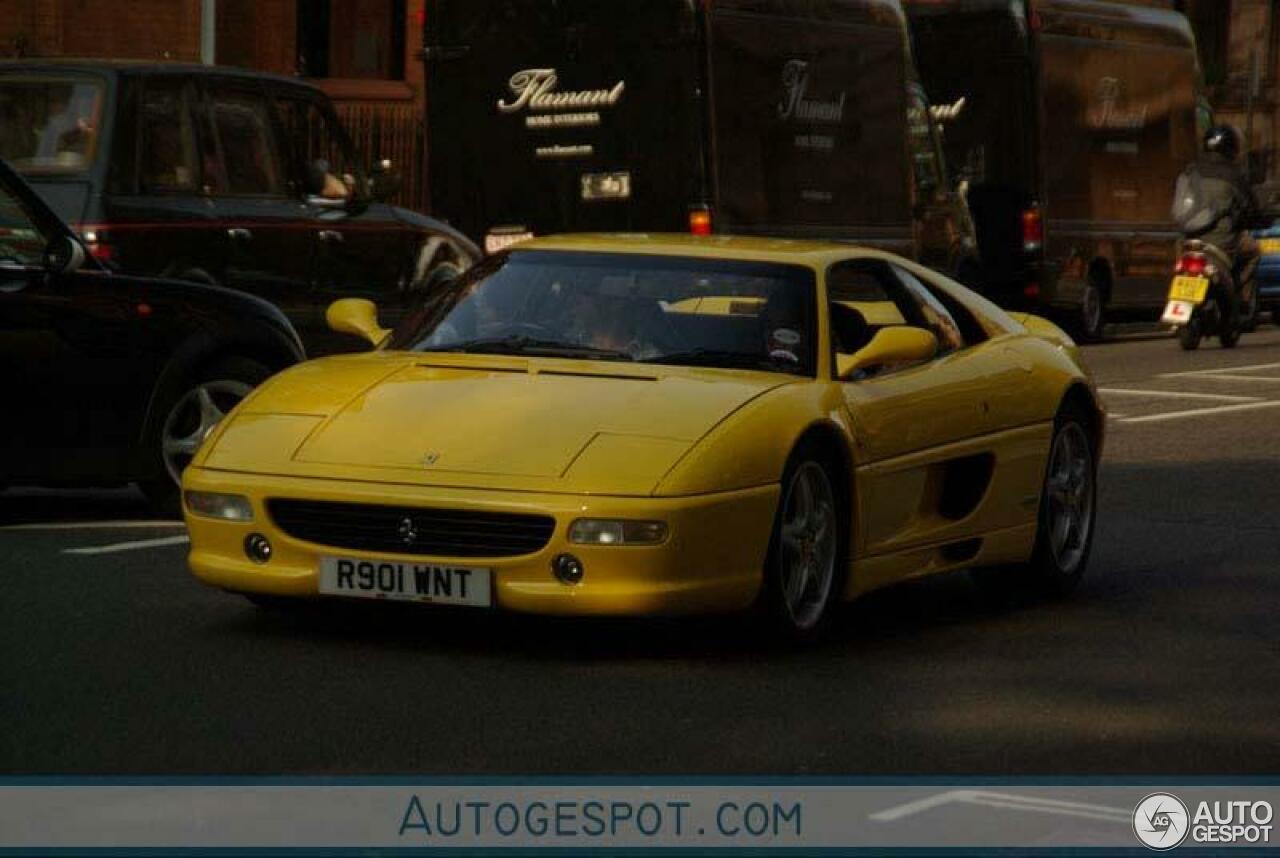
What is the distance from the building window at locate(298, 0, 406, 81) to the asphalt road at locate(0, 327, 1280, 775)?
2732 cm

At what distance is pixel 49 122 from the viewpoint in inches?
676

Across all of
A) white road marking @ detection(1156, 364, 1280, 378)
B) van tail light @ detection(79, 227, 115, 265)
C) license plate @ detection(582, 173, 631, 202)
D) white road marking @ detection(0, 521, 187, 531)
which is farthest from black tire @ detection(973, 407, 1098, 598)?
white road marking @ detection(1156, 364, 1280, 378)

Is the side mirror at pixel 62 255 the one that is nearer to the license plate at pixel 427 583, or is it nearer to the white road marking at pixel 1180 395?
the license plate at pixel 427 583

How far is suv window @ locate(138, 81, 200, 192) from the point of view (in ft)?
56.4

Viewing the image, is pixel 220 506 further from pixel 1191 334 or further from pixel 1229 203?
pixel 1229 203

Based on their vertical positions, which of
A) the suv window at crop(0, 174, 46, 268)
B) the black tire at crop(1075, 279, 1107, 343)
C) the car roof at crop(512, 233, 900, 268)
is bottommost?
the black tire at crop(1075, 279, 1107, 343)

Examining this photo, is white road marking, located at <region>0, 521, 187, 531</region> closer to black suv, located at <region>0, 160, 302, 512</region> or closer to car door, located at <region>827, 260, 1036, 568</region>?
black suv, located at <region>0, 160, 302, 512</region>

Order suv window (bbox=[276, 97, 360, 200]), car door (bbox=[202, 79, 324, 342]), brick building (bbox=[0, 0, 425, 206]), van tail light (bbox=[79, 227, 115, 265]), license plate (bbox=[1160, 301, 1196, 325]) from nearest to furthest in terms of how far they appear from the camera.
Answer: van tail light (bbox=[79, 227, 115, 265]), car door (bbox=[202, 79, 324, 342]), suv window (bbox=[276, 97, 360, 200]), license plate (bbox=[1160, 301, 1196, 325]), brick building (bbox=[0, 0, 425, 206])

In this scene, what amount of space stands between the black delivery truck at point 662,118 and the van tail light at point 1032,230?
165 inches

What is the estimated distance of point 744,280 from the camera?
1063 cm

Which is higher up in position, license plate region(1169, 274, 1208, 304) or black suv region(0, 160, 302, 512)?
black suv region(0, 160, 302, 512)

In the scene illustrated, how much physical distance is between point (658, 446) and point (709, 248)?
1.64m

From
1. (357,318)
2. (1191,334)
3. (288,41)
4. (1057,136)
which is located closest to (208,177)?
(357,318)

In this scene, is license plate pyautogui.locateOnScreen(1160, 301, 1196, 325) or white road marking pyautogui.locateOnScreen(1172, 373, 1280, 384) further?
license plate pyautogui.locateOnScreen(1160, 301, 1196, 325)
